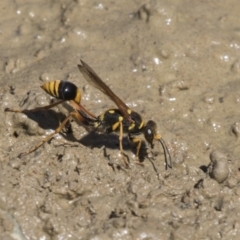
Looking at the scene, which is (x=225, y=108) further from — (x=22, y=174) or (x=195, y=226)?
(x=22, y=174)

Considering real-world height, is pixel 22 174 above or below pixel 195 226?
above

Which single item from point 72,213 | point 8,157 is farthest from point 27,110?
point 72,213

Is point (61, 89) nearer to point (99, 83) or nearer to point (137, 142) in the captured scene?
point (99, 83)

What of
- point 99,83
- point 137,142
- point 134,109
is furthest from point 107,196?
point 134,109

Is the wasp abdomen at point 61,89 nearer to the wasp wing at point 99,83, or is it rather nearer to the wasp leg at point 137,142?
the wasp wing at point 99,83

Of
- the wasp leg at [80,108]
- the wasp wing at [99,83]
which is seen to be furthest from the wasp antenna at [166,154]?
the wasp leg at [80,108]

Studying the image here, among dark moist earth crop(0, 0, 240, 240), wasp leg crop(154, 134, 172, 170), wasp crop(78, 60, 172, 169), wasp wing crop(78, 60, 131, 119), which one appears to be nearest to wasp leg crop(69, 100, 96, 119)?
wasp crop(78, 60, 172, 169)
